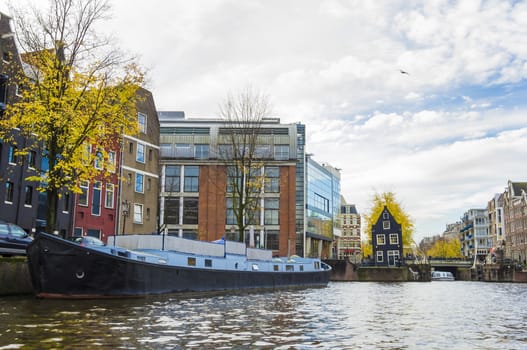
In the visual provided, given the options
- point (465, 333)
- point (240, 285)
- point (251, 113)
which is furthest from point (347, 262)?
point (465, 333)

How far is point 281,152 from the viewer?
8069 cm

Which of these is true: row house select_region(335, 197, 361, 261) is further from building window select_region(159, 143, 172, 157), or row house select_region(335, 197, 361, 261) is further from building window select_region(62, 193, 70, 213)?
building window select_region(62, 193, 70, 213)

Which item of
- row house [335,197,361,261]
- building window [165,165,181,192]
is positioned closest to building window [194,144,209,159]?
building window [165,165,181,192]

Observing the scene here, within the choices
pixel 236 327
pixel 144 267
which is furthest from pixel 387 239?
pixel 236 327

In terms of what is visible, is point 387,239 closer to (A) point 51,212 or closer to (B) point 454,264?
(B) point 454,264

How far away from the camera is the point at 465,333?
15258mm

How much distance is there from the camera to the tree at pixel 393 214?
88688 millimetres

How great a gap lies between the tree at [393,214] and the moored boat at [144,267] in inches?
1951

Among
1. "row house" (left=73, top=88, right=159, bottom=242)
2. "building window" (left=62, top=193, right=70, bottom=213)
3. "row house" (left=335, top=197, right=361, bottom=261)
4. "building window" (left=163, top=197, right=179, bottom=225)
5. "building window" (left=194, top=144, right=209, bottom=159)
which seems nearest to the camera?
"building window" (left=62, top=193, right=70, bottom=213)

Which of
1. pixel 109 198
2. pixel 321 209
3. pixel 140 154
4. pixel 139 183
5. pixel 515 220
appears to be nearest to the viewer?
pixel 109 198

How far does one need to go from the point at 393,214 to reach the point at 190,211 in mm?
32951

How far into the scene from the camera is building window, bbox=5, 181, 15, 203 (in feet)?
133

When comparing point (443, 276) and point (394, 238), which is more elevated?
point (394, 238)

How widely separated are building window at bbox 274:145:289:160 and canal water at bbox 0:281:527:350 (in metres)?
58.4
